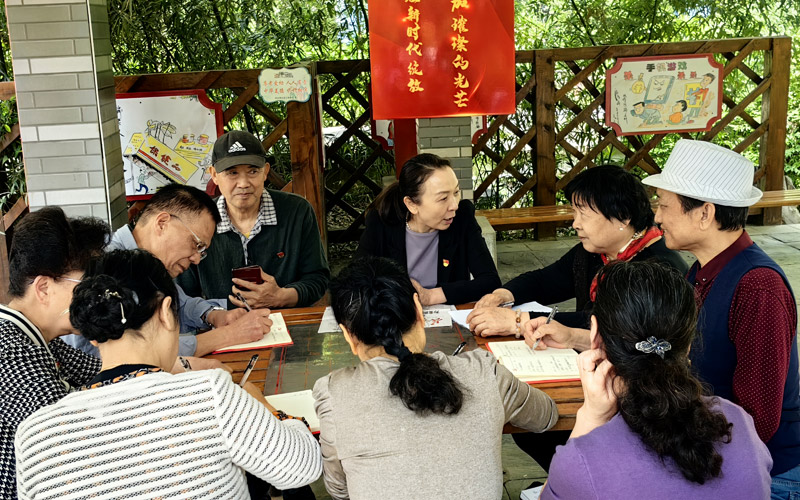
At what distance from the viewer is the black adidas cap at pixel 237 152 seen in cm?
331

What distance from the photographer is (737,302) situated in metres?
2.09

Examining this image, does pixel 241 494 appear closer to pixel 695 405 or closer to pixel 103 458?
pixel 103 458

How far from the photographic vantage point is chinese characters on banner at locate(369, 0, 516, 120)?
15.7 ft

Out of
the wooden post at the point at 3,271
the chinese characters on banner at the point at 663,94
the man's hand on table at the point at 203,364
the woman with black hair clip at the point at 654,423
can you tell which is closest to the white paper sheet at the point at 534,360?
the woman with black hair clip at the point at 654,423

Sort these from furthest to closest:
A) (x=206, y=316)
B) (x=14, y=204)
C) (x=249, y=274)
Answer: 1. (x=14, y=204)
2. (x=249, y=274)
3. (x=206, y=316)

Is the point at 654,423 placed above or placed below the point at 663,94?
below

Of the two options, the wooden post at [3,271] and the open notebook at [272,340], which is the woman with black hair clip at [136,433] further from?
the wooden post at [3,271]

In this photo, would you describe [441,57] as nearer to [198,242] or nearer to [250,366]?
[198,242]

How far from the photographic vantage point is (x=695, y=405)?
1510mm

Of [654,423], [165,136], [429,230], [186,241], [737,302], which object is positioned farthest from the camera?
[165,136]

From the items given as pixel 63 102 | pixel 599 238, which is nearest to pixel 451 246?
pixel 599 238

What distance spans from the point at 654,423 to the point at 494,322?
3.84 feet

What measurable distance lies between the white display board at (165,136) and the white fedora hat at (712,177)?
12.1 feet

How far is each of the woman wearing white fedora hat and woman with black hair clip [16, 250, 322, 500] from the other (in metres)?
1.13
